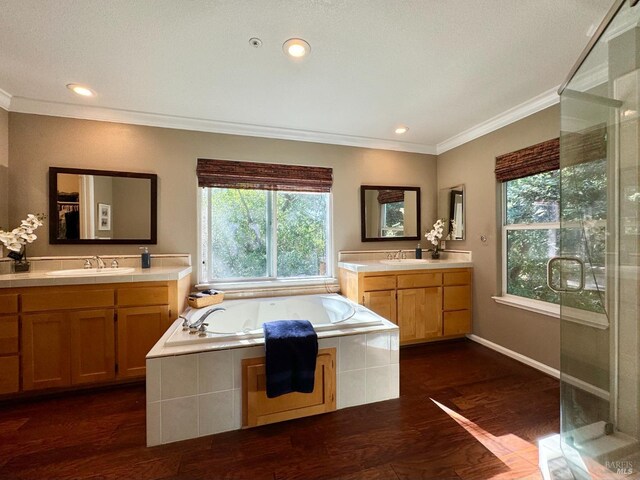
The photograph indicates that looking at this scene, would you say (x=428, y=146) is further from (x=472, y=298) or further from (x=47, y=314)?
(x=47, y=314)

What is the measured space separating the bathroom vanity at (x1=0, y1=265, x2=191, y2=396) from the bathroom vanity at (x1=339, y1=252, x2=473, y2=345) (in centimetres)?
174

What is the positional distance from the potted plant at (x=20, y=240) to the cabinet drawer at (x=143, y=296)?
97cm

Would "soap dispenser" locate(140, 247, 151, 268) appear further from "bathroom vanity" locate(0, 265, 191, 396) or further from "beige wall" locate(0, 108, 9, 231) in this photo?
"beige wall" locate(0, 108, 9, 231)

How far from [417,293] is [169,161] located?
2.98 meters

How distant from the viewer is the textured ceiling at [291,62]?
136 centimetres

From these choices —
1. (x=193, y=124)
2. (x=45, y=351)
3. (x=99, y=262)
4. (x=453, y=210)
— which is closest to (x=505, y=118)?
(x=453, y=210)

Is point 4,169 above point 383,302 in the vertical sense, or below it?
above

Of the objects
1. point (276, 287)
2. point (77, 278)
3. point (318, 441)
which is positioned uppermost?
point (77, 278)

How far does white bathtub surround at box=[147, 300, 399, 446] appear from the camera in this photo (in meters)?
1.50

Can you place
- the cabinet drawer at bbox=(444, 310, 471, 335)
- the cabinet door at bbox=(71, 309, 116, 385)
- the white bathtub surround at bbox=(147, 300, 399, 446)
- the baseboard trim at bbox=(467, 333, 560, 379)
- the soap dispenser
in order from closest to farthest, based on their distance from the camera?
1. the white bathtub surround at bbox=(147, 300, 399, 446)
2. the cabinet door at bbox=(71, 309, 116, 385)
3. the baseboard trim at bbox=(467, 333, 560, 379)
4. the soap dispenser
5. the cabinet drawer at bbox=(444, 310, 471, 335)

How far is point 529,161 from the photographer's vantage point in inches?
93.7

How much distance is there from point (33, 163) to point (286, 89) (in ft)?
7.93

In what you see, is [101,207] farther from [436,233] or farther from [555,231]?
[555,231]

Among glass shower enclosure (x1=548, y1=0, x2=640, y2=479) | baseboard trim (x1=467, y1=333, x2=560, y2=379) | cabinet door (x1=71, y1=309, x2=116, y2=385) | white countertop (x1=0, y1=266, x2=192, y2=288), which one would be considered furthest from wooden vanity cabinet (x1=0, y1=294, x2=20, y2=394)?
baseboard trim (x1=467, y1=333, x2=560, y2=379)
